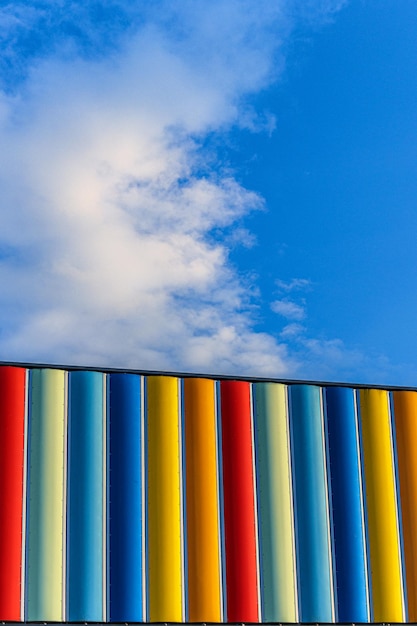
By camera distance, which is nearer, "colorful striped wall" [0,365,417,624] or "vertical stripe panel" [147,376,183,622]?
"colorful striped wall" [0,365,417,624]

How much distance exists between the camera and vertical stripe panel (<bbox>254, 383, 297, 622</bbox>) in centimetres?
1477

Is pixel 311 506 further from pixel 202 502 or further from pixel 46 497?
pixel 46 497

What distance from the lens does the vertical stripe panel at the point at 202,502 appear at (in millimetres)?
14414

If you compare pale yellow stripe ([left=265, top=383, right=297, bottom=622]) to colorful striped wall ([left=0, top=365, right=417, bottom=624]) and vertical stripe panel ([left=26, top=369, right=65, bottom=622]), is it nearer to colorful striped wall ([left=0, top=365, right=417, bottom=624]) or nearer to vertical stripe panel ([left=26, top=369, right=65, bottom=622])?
colorful striped wall ([left=0, top=365, right=417, bottom=624])

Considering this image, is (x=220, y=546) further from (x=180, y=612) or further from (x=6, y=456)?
(x=6, y=456)

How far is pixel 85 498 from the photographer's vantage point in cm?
1414

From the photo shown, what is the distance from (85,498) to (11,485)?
0.88 m

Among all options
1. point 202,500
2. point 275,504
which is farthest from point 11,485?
point 275,504

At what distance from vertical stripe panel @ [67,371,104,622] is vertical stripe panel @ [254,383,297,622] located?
2116 millimetres

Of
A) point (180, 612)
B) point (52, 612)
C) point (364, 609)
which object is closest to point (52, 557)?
point (52, 612)

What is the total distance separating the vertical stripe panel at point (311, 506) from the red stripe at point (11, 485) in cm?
354

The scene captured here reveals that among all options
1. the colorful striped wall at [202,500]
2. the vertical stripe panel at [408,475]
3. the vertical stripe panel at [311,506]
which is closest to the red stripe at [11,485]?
the colorful striped wall at [202,500]

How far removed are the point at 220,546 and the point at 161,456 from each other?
4.36 ft

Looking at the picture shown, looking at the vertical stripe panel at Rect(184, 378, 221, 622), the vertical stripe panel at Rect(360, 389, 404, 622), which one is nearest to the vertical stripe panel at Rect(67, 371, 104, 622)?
the vertical stripe panel at Rect(184, 378, 221, 622)
